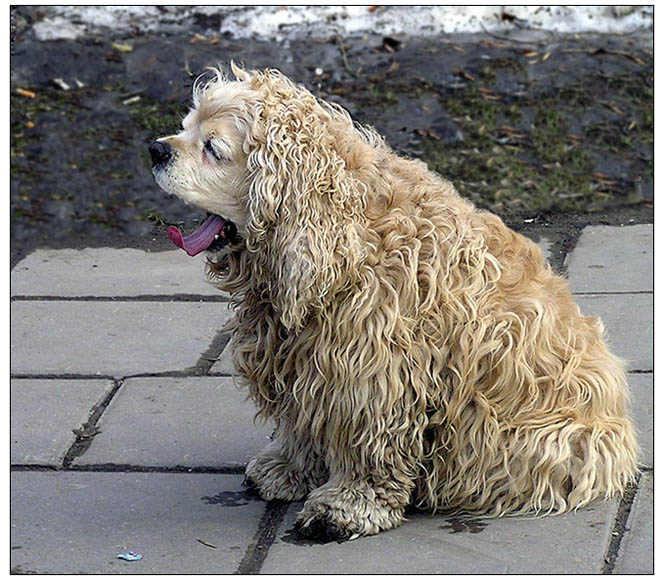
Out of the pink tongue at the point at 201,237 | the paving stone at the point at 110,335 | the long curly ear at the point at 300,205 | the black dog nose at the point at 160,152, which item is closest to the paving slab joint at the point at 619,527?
the long curly ear at the point at 300,205

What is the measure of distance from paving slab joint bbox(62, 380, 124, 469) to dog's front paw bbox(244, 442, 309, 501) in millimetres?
699

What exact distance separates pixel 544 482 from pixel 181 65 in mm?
5430

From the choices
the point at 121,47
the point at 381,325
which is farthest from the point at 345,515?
the point at 121,47

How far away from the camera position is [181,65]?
8.24 meters

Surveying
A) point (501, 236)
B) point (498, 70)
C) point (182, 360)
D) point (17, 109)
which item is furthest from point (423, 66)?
point (501, 236)

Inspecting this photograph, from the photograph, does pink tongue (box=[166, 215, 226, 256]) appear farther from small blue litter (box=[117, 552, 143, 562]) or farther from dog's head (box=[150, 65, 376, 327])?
small blue litter (box=[117, 552, 143, 562])

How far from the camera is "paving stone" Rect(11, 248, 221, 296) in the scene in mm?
5746

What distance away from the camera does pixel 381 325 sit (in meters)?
3.37

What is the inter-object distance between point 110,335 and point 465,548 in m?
2.32

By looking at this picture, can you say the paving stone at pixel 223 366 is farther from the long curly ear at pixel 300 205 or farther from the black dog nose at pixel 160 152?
the black dog nose at pixel 160 152

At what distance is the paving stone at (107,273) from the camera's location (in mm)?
5746

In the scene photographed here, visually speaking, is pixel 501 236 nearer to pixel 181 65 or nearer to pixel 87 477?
pixel 87 477

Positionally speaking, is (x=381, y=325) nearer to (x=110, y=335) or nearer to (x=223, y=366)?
(x=223, y=366)

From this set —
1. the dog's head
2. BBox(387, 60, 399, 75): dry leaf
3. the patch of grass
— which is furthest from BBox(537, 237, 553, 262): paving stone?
the dog's head
